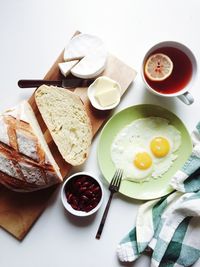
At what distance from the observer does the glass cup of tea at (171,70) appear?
206 cm

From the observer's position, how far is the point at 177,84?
6.87 ft

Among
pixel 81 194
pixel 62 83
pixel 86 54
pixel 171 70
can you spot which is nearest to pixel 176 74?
pixel 171 70

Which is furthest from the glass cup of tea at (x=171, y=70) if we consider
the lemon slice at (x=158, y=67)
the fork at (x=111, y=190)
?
the fork at (x=111, y=190)

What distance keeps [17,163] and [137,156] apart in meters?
0.63

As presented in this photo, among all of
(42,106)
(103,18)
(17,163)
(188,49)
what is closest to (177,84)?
(188,49)

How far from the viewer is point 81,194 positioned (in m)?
2.09

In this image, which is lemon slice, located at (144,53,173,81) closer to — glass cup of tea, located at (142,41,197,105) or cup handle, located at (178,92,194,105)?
glass cup of tea, located at (142,41,197,105)

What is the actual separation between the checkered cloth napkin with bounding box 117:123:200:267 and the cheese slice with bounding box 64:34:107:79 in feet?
2.05

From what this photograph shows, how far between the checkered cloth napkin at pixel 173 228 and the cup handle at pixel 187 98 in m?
0.16

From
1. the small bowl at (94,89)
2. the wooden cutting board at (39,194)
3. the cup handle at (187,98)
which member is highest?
the cup handle at (187,98)

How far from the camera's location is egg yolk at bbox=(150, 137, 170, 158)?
7.07 ft

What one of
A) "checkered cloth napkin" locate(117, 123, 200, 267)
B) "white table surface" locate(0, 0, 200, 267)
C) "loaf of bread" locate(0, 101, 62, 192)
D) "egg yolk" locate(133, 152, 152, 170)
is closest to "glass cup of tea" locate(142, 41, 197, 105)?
"white table surface" locate(0, 0, 200, 267)

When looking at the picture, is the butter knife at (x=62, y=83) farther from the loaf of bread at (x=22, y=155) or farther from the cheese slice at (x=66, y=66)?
the loaf of bread at (x=22, y=155)

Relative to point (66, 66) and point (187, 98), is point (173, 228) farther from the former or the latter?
point (66, 66)
